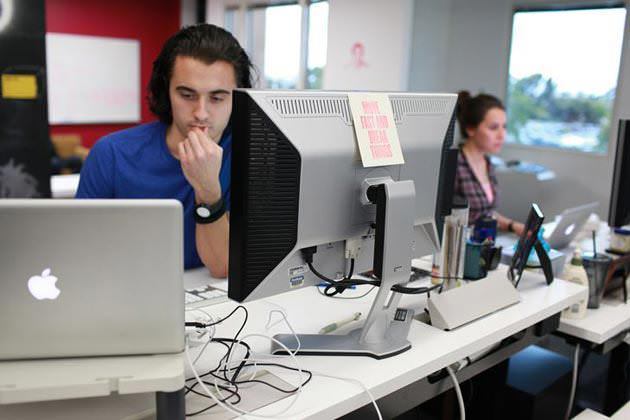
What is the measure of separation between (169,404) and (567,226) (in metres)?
1.67

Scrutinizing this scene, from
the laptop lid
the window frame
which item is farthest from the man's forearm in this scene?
the window frame

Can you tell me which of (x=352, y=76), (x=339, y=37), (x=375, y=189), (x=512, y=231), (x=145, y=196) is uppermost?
(x=339, y=37)

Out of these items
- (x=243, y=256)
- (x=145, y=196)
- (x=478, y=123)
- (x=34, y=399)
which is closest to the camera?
(x=34, y=399)

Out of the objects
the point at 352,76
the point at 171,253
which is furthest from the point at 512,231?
the point at 352,76

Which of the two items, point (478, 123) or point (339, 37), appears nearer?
point (478, 123)

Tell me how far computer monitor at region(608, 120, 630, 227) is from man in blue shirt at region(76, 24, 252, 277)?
114 centimetres

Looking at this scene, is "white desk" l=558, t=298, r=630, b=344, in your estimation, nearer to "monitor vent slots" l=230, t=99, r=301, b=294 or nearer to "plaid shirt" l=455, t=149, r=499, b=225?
"monitor vent slots" l=230, t=99, r=301, b=294

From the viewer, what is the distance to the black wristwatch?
1567 mm

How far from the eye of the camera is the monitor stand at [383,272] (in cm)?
117

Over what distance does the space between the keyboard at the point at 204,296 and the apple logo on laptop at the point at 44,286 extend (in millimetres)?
550

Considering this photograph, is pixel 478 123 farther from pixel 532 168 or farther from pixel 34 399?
pixel 34 399

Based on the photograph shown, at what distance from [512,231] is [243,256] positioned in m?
2.02

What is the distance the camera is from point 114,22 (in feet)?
21.0

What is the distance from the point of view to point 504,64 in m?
4.55
